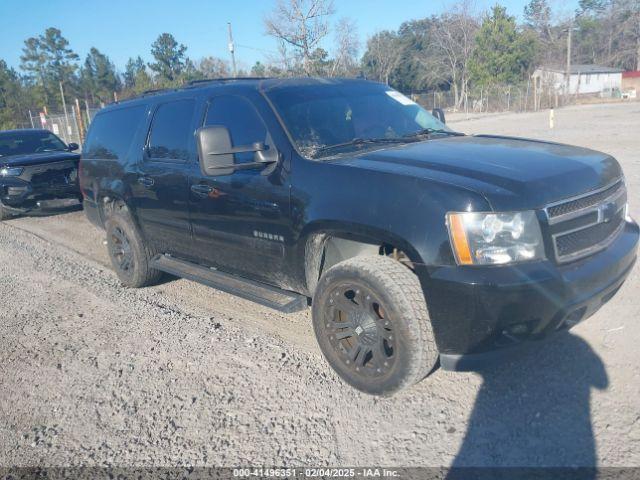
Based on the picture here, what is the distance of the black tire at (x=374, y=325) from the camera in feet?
Result: 9.75

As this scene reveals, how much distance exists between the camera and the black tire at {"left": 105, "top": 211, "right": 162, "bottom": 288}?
17.4 ft

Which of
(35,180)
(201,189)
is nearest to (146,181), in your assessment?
(201,189)

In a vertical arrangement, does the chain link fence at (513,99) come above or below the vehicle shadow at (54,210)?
above

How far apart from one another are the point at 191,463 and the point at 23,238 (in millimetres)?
7144

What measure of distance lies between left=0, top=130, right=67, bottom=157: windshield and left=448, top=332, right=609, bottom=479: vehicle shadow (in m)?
10.2

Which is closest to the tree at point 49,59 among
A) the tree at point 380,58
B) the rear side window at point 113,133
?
the tree at point 380,58

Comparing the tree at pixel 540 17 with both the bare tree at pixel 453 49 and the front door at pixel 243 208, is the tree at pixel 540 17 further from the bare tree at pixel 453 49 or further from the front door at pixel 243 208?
the front door at pixel 243 208

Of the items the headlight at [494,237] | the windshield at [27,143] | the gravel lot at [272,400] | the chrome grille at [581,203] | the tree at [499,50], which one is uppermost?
the tree at [499,50]

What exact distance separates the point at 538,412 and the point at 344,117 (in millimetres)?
2415

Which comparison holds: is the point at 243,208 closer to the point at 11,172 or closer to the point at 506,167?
the point at 506,167

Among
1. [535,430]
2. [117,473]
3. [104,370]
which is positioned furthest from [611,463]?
[104,370]

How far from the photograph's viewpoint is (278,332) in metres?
4.34

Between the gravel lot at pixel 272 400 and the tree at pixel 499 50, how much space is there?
52.0 metres

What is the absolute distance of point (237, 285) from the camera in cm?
420
